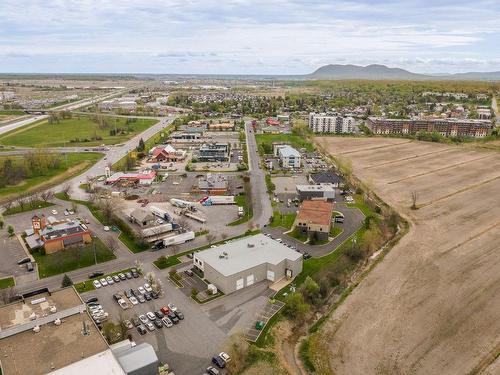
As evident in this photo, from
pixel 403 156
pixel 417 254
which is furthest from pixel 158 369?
pixel 403 156

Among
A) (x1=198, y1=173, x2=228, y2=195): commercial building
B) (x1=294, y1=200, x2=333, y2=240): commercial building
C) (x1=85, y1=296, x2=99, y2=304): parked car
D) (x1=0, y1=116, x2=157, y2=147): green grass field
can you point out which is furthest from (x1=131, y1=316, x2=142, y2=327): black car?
(x1=0, y1=116, x2=157, y2=147): green grass field

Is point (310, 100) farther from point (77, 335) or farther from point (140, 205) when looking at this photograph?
point (77, 335)

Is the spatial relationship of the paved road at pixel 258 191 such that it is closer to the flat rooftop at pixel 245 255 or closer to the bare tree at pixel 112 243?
the flat rooftop at pixel 245 255

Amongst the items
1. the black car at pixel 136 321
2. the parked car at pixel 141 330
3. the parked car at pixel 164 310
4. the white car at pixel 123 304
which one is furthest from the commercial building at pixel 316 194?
the parked car at pixel 141 330

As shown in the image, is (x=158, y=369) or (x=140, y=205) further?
(x=140, y=205)

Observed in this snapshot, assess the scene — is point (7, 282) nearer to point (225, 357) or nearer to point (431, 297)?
point (225, 357)

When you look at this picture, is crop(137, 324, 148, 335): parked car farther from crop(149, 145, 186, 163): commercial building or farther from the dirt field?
crop(149, 145, 186, 163): commercial building

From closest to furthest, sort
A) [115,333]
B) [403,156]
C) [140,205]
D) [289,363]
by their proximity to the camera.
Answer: [289,363] < [115,333] < [140,205] < [403,156]
